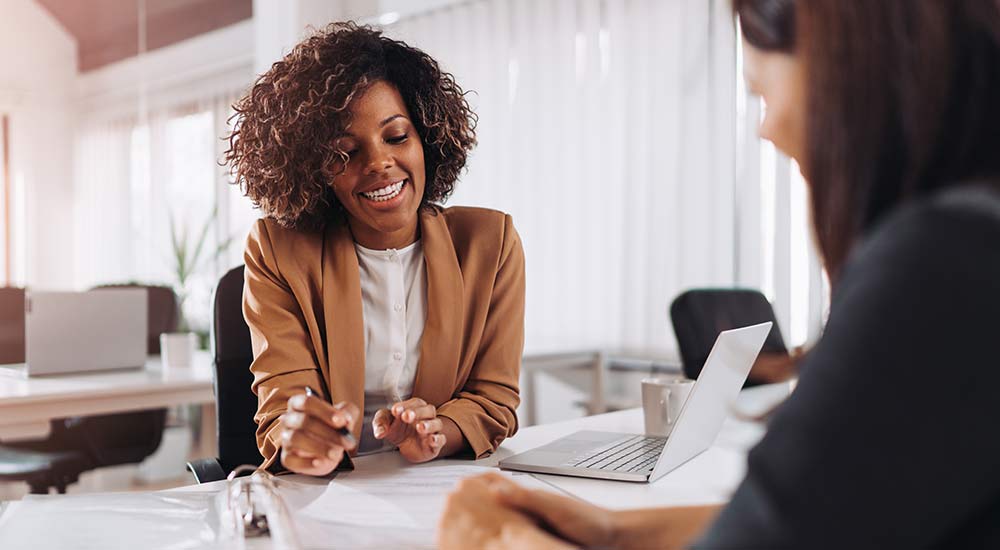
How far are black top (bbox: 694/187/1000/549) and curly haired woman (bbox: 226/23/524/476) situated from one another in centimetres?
82

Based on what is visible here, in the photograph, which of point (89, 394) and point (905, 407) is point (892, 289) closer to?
point (905, 407)

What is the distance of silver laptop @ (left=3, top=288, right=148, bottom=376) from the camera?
2557mm

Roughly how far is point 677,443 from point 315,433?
1.59ft

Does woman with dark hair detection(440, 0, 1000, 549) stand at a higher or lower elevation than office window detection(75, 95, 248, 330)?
lower

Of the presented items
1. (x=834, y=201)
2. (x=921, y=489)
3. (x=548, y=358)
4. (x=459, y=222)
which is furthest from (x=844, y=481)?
(x=548, y=358)

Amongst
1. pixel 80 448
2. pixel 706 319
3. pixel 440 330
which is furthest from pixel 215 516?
pixel 80 448

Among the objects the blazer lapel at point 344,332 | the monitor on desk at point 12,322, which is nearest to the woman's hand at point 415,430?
the blazer lapel at point 344,332

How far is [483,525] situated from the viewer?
72cm

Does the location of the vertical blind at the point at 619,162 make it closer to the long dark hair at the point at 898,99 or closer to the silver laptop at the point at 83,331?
the silver laptop at the point at 83,331

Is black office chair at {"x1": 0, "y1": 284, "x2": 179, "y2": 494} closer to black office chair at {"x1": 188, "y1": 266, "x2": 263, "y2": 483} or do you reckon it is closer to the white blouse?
black office chair at {"x1": 188, "y1": 266, "x2": 263, "y2": 483}

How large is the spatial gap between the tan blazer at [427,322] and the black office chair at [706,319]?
2.72ft

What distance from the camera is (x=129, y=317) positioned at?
108 inches

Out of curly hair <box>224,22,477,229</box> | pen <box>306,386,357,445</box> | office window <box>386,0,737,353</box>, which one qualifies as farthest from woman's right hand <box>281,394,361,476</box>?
office window <box>386,0,737,353</box>

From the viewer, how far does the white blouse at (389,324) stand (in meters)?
1.43
